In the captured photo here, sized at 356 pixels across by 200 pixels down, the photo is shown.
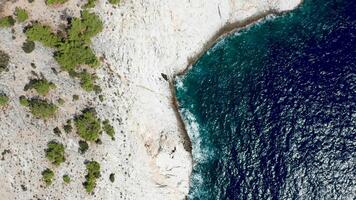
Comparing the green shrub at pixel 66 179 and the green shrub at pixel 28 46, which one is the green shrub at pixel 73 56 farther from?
the green shrub at pixel 66 179

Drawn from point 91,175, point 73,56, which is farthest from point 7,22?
point 91,175

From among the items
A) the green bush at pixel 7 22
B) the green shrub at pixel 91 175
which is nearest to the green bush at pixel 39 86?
the green bush at pixel 7 22

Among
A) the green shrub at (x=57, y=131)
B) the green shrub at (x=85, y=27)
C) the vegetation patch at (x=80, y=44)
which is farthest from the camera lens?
the green shrub at (x=85, y=27)

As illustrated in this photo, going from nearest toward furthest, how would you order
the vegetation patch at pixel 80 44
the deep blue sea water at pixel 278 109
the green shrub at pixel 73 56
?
the green shrub at pixel 73 56 → the vegetation patch at pixel 80 44 → the deep blue sea water at pixel 278 109

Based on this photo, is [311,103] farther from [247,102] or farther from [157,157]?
[157,157]

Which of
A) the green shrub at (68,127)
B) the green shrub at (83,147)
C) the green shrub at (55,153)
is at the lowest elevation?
the green shrub at (55,153)

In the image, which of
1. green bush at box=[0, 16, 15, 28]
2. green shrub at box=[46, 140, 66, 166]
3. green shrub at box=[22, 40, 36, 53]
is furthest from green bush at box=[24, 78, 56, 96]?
green bush at box=[0, 16, 15, 28]

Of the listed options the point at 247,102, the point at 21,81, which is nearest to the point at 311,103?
the point at 247,102

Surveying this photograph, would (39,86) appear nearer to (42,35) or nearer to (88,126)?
(42,35)
